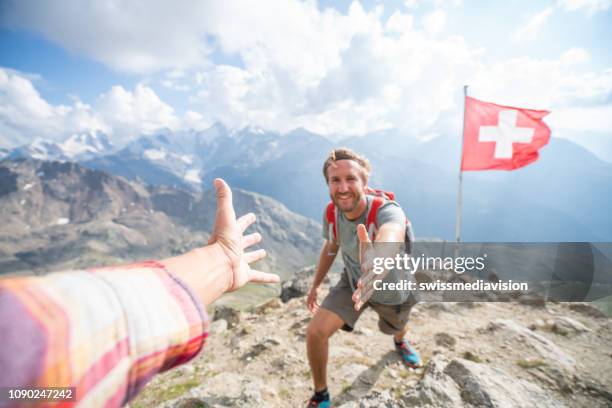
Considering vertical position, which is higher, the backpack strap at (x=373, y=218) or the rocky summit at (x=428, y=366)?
the backpack strap at (x=373, y=218)

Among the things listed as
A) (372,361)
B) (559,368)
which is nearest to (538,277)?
(559,368)

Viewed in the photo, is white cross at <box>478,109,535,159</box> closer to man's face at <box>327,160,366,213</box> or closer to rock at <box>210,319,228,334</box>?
man's face at <box>327,160,366,213</box>

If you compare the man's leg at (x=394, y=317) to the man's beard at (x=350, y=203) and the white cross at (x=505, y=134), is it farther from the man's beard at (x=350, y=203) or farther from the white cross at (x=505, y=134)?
the white cross at (x=505, y=134)

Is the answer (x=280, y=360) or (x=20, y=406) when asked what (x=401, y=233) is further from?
(x=280, y=360)

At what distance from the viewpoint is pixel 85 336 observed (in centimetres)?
143

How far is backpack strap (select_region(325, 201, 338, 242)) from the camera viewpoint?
5.89 metres

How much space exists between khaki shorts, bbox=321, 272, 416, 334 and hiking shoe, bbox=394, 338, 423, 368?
1274mm

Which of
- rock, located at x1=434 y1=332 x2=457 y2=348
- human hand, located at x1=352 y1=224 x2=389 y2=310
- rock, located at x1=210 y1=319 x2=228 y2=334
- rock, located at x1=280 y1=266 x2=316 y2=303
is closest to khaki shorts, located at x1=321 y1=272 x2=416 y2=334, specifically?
human hand, located at x1=352 y1=224 x2=389 y2=310

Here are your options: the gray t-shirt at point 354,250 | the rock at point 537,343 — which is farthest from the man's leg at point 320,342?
the rock at point 537,343

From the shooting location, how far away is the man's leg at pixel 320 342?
202 inches

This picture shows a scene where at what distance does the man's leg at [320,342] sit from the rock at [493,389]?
2.40 meters

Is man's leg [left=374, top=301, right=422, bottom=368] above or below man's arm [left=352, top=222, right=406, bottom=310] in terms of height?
below

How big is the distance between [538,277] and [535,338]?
5462 millimetres

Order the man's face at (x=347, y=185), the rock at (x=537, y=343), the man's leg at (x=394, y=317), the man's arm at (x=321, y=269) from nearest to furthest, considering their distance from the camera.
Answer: the man's face at (x=347, y=185)
the man's leg at (x=394, y=317)
the rock at (x=537, y=343)
the man's arm at (x=321, y=269)
